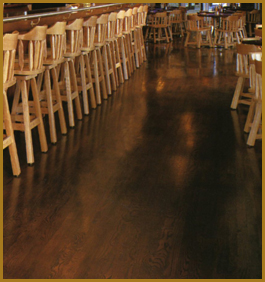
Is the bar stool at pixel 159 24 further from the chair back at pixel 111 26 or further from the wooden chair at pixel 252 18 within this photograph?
the chair back at pixel 111 26

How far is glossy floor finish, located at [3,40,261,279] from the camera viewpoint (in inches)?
96.4

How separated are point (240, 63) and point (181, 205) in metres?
2.50

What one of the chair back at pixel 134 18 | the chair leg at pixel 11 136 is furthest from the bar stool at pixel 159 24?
the chair leg at pixel 11 136

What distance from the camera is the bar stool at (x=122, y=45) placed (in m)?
6.47

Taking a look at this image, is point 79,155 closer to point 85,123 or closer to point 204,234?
point 85,123

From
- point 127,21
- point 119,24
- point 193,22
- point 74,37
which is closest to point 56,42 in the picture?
point 74,37

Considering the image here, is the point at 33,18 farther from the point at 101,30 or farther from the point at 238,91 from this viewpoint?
the point at 238,91

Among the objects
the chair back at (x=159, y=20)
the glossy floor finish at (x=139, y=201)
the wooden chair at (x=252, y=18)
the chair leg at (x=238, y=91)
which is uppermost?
the chair back at (x=159, y=20)

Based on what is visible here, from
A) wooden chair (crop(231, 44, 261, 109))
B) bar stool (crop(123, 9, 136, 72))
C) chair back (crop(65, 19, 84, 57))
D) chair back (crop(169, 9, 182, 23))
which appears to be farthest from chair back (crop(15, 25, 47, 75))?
chair back (crop(169, 9, 182, 23))

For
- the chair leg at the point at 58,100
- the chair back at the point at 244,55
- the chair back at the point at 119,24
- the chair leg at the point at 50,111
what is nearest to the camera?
the chair leg at the point at 50,111

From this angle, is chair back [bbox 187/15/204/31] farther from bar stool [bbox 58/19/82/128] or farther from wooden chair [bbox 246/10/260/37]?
bar stool [bbox 58/19/82/128]

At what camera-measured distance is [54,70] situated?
4473 mm

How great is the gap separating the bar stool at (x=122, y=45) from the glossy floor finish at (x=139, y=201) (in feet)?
5.19

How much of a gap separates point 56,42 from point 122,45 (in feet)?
9.60
